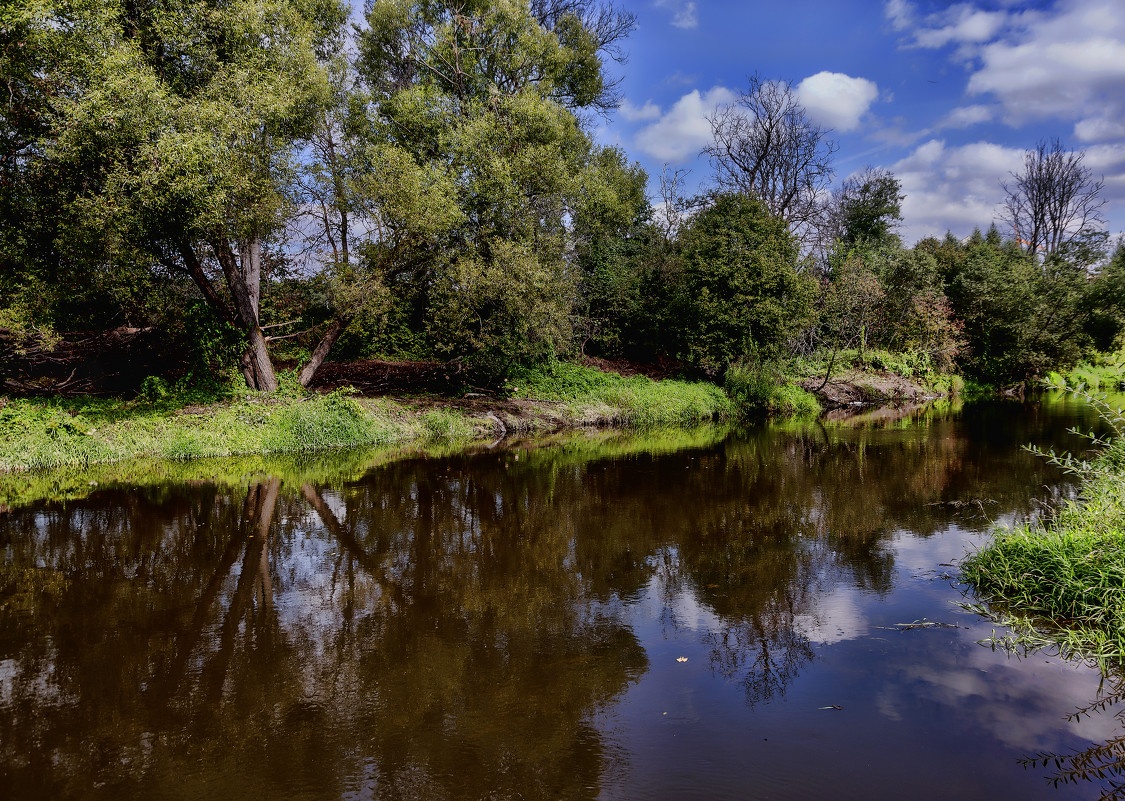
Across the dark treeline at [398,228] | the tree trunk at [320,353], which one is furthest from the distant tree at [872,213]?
the tree trunk at [320,353]

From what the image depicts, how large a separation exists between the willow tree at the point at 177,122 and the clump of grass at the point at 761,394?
1624 cm

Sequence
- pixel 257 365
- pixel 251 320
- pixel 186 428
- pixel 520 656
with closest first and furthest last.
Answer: pixel 520 656 < pixel 186 428 < pixel 251 320 < pixel 257 365

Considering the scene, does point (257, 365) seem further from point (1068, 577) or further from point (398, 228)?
point (1068, 577)

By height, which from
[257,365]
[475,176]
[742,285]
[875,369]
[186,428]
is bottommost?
[186,428]

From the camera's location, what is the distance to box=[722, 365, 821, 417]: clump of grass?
2370 centimetres

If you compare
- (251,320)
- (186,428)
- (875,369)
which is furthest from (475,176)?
(875,369)

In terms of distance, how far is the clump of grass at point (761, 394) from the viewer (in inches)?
933

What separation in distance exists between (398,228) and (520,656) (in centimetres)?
1354

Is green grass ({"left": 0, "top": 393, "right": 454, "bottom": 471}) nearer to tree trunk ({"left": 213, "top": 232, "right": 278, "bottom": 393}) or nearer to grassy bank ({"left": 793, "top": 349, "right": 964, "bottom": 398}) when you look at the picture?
tree trunk ({"left": 213, "top": 232, "right": 278, "bottom": 393})

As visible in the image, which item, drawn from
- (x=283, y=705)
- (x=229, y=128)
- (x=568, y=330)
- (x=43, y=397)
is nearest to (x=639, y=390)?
(x=568, y=330)

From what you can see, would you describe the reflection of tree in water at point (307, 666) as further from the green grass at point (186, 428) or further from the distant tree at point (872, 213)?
the distant tree at point (872, 213)

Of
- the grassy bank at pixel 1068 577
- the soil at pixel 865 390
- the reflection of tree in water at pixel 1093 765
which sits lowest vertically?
the reflection of tree in water at pixel 1093 765

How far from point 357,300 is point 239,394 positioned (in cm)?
371

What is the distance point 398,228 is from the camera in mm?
16172
